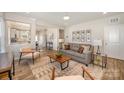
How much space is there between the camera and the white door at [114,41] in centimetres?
422

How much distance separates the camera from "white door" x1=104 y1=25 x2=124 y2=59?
422 centimetres

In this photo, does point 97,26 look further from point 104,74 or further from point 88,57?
point 104,74

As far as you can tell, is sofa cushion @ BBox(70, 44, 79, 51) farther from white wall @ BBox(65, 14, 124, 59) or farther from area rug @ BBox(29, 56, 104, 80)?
area rug @ BBox(29, 56, 104, 80)

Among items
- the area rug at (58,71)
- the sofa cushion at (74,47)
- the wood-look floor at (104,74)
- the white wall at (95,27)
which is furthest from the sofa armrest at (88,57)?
the white wall at (95,27)

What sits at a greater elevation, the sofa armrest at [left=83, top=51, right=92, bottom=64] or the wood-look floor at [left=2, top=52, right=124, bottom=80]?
the sofa armrest at [left=83, top=51, right=92, bottom=64]

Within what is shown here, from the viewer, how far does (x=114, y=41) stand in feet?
14.6

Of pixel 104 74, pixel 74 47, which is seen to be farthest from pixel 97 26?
pixel 104 74

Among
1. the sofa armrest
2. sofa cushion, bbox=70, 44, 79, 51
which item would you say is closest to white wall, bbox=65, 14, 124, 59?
sofa cushion, bbox=70, 44, 79, 51

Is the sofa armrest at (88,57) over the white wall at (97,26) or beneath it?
beneath

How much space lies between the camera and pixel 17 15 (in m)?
3.96

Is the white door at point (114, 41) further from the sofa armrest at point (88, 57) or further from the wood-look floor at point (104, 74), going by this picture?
the sofa armrest at point (88, 57)

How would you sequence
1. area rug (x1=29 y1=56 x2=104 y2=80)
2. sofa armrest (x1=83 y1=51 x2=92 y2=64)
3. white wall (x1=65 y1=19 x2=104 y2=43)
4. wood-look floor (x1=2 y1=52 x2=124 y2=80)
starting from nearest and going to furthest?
wood-look floor (x1=2 y1=52 x2=124 y2=80), area rug (x1=29 y1=56 x2=104 y2=80), sofa armrest (x1=83 y1=51 x2=92 y2=64), white wall (x1=65 y1=19 x2=104 y2=43)
